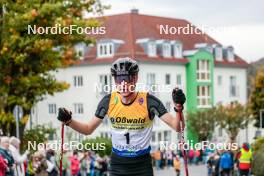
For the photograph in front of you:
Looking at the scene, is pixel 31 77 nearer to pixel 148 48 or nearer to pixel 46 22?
pixel 46 22

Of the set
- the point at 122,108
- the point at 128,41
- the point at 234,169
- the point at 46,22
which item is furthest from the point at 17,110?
the point at 128,41

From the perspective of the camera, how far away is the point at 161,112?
6.77m

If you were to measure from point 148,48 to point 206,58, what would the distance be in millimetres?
8809

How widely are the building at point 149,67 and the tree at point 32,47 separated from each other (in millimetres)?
32766

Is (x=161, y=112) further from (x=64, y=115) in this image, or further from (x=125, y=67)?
(x=64, y=115)

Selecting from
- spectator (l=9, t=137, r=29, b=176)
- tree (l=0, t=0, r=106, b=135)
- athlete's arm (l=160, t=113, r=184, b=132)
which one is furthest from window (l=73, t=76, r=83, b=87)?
athlete's arm (l=160, t=113, r=184, b=132)

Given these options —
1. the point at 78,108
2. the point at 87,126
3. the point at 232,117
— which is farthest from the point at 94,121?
the point at 78,108

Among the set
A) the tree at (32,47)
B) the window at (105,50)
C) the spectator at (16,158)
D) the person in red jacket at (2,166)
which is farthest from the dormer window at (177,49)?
the person in red jacket at (2,166)

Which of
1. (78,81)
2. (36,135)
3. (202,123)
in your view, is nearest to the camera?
(36,135)

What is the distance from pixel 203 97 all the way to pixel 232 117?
7.91m

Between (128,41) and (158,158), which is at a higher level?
(128,41)

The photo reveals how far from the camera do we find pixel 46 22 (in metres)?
21.6

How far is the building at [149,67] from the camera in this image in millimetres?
59375

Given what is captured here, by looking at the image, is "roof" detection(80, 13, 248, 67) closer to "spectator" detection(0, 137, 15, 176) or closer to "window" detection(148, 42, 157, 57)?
"window" detection(148, 42, 157, 57)
